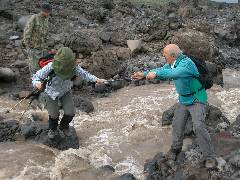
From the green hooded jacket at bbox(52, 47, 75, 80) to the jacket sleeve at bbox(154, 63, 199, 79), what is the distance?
185cm

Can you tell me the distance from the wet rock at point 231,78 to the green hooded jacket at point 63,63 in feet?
29.6

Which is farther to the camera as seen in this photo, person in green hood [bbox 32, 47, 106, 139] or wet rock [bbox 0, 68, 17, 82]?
wet rock [bbox 0, 68, 17, 82]

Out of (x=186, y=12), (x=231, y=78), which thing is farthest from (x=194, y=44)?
(x=186, y=12)

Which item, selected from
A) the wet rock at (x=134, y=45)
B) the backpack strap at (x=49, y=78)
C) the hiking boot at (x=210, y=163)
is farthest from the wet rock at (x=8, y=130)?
the wet rock at (x=134, y=45)

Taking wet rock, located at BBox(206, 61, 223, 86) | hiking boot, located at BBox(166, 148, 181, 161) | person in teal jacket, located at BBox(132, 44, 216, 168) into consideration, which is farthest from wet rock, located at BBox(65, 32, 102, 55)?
person in teal jacket, located at BBox(132, 44, 216, 168)

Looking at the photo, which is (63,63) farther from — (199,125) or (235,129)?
(235,129)

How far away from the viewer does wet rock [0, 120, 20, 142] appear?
34.8ft

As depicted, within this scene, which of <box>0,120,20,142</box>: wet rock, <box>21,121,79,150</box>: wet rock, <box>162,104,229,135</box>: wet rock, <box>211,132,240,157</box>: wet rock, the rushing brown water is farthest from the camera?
<box>162,104,229,135</box>: wet rock

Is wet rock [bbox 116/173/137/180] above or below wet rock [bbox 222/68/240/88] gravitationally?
above

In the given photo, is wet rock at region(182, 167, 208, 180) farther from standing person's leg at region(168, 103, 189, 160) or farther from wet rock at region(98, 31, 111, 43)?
wet rock at region(98, 31, 111, 43)

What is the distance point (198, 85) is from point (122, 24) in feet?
49.9

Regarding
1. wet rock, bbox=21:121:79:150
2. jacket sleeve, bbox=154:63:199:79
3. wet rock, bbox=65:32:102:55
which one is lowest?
wet rock, bbox=65:32:102:55

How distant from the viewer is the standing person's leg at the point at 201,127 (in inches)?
312

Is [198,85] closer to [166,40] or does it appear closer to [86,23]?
[166,40]
